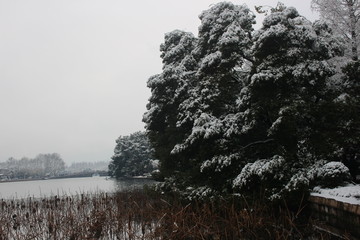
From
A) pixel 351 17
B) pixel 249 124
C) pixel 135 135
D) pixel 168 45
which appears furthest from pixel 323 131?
pixel 135 135

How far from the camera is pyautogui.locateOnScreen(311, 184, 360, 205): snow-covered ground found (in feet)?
20.4

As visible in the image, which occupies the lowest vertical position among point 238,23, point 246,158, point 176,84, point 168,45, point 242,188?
point 242,188

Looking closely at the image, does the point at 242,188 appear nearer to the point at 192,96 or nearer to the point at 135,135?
the point at 192,96

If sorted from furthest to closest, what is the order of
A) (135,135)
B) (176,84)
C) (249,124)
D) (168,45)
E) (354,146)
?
Result: (135,135)
(168,45)
(176,84)
(249,124)
(354,146)

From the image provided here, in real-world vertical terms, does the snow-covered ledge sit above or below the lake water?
above

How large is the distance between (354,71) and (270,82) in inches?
90.5

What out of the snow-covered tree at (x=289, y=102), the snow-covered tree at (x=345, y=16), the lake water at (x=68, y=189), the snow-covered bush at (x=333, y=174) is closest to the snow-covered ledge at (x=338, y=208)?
the snow-covered bush at (x=333, y=174)

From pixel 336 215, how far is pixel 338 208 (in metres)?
0.20

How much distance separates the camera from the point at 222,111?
11938mm

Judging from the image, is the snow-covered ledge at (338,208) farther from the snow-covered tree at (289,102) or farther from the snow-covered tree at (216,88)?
the snow-covered tree at (216,88)

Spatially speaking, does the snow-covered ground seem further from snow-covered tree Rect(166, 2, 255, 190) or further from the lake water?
the lake water

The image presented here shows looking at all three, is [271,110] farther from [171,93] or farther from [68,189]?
[68,189]

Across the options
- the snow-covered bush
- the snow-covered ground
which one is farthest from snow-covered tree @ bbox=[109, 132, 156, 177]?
the snow-covered ground

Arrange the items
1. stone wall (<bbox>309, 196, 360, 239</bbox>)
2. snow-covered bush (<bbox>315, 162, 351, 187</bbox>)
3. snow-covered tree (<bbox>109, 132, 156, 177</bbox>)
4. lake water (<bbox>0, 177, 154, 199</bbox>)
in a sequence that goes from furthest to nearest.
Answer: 1. snow-covered tree (<bbox>109, 132, 156, 177</bbox>)
2. lake water (<bbox>0, 177, 154, 199</bbox>)
3. snow-covered bush (<bbox>315, 162, 351, 187</bbox>)
4. stone wall (<bbox>309, 196, 360, 239</bbox>)
